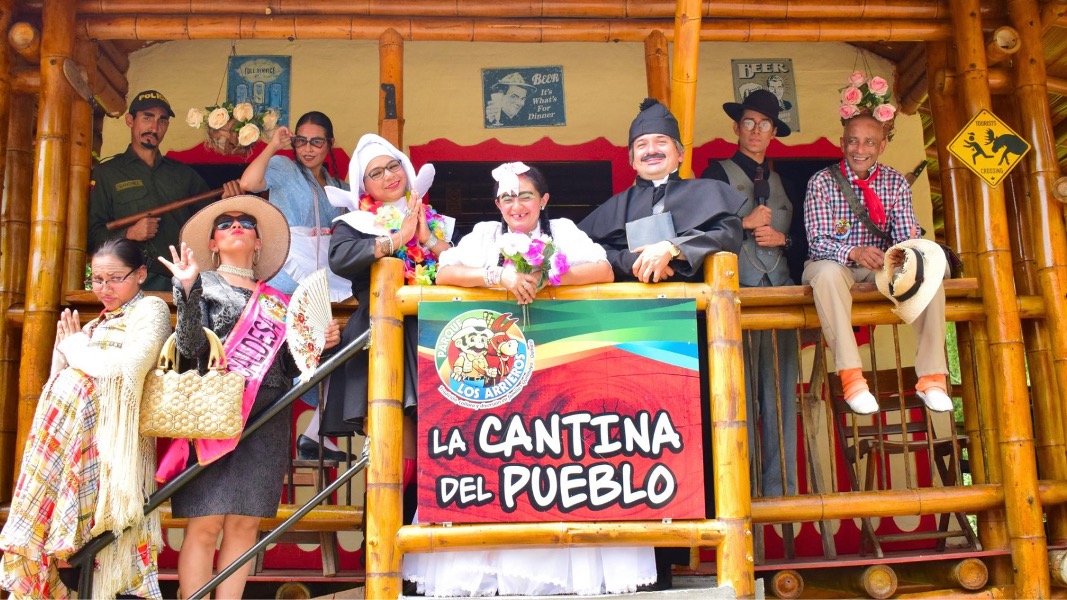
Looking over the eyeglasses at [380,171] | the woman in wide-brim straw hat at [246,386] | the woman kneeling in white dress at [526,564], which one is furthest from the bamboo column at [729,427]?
the woman in wide-brim straw hat at [246,386]

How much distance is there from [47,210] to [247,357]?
202 cm

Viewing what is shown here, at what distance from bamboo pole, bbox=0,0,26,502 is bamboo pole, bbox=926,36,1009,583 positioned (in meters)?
5.01

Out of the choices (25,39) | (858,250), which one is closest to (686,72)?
(858,250)

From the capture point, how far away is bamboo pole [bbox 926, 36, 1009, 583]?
17.9 feet

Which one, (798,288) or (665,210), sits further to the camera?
(798,288)

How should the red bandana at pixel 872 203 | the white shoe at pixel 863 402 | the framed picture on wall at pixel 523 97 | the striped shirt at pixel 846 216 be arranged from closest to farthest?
the white shoe at pixel 863 402
the striped shirt at pixel 846 216
the red bandana at pixel 872 203
the framed picture on wall at pixel 523 97

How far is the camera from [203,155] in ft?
24.6

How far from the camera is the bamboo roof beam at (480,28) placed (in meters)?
6.00

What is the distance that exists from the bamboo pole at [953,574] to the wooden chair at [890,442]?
0.14 m

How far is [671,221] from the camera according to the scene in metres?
4.56

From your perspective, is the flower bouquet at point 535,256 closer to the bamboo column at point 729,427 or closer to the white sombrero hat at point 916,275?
the bamboo column at point 729,427

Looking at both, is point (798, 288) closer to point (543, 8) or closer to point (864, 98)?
point (864, 98)

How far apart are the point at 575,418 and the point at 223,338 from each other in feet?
4.92

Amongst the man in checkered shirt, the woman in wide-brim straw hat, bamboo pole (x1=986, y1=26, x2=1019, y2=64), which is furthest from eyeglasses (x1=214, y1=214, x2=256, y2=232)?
bamboo pole (x1=986, y1=26, x2=1019, y2=64)
